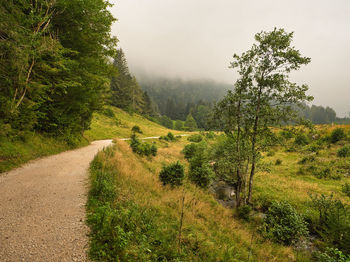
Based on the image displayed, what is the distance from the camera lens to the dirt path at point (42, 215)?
305 cm

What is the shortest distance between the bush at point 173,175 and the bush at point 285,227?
632cm

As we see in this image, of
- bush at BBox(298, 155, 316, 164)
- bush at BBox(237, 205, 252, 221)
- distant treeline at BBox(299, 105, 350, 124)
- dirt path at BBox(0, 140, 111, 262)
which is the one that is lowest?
bush at BBox(237, 205, 252, 221)

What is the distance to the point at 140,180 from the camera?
9078 mm

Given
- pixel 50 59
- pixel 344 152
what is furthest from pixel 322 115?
pixel 50 59

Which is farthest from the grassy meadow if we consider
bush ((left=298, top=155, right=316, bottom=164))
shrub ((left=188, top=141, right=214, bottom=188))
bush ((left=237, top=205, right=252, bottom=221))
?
bush ((left=298, top=155, right=316, bottom=164))

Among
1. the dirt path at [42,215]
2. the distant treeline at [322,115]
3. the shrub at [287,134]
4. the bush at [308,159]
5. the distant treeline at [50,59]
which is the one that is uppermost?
the distant treeline at [322,115]

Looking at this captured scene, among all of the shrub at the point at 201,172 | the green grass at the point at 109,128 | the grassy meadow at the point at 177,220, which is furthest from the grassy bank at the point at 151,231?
the green grass at the point at 109,128

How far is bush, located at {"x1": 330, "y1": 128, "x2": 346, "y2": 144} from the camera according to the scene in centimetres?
2355

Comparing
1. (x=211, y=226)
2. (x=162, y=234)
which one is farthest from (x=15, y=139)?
(x=211, y=226)

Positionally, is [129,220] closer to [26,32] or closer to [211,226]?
[211,226]

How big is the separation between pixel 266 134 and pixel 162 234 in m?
9.06

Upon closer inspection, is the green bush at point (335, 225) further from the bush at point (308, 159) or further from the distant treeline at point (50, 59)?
the distant treeline at point (50, 59)

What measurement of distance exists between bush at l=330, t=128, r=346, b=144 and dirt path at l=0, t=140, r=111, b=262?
119 feet

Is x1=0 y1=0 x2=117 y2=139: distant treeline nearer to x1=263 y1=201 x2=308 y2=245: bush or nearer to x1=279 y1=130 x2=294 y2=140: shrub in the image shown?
x1=279 y1=130 x2=294 y2=140: shrub
